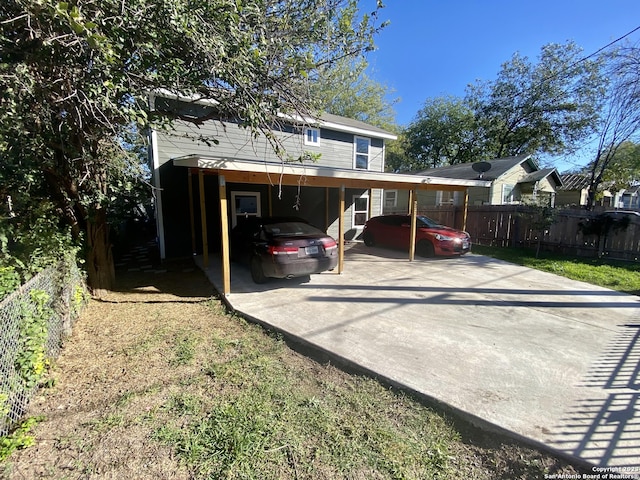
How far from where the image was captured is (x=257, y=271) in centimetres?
608

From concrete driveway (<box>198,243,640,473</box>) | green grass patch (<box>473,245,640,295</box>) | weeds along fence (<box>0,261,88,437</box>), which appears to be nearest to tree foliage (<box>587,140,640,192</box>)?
green grass patch (<box>473,245,640,295</box>)

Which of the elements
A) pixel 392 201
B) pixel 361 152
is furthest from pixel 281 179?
pixel 392 201

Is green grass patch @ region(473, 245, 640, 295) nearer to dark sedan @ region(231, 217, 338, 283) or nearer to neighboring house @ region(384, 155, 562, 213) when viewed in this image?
dark sedan @ region(231, 217, 338, 283)

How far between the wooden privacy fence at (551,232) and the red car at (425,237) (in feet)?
9.59

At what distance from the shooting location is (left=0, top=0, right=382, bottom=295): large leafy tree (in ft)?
9.07

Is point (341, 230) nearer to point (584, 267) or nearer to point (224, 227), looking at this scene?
point (224, 227)

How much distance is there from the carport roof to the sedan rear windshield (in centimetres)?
92

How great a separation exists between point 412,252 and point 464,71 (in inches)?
878

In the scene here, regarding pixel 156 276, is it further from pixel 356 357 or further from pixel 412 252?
pixel 412 252

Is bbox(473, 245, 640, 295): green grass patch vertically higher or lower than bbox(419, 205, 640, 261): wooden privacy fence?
lower

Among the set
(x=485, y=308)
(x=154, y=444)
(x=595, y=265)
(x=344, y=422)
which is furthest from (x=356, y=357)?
(x=595, y=265)

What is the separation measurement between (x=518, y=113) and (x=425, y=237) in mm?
22493

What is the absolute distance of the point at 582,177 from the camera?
23.1 metres

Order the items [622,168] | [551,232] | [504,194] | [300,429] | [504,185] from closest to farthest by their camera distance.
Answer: [300,429]
[551,232]
[504,185]
[504,194]
[622,168]
